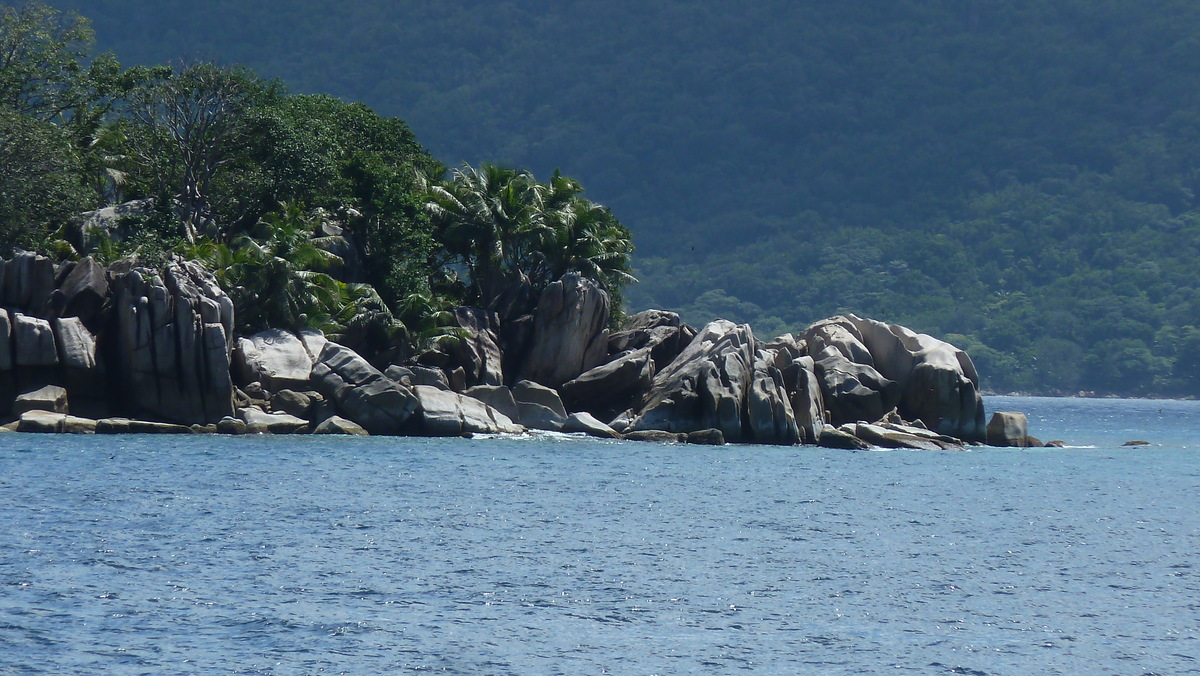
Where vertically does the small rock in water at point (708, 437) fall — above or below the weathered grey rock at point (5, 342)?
below

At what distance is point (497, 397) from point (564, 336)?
6.41 metres

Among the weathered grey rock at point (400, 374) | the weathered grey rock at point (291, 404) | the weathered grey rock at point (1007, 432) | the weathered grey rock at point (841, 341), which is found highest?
the weathered grey rock at point (841, 341)

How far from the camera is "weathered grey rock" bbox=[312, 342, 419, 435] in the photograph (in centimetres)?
4938

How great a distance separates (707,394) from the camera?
55.2m

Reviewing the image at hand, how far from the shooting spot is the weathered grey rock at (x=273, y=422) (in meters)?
47.8

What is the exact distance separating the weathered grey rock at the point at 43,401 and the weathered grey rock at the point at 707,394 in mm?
23066

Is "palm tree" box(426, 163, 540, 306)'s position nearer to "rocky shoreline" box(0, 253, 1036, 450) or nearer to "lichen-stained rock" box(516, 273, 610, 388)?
"rocky shoreline" box(0, 253, 1036, 450)

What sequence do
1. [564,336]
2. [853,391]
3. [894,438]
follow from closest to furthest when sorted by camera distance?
[894,438] → [853,391] → [564,336]

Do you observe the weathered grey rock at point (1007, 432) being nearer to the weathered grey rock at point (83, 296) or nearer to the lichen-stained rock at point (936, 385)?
the lichen-stained rock at point (936, 385)

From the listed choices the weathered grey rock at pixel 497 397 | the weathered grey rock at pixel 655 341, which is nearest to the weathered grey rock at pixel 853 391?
the weathered grey rock at pixel 655 341

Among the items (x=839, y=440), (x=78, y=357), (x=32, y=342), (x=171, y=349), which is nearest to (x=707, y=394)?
(x=839, y=440)

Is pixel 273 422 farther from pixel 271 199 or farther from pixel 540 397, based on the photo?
pixel 271 199

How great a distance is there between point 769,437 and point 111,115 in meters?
43.7

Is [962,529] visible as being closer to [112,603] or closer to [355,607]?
[355,607]
